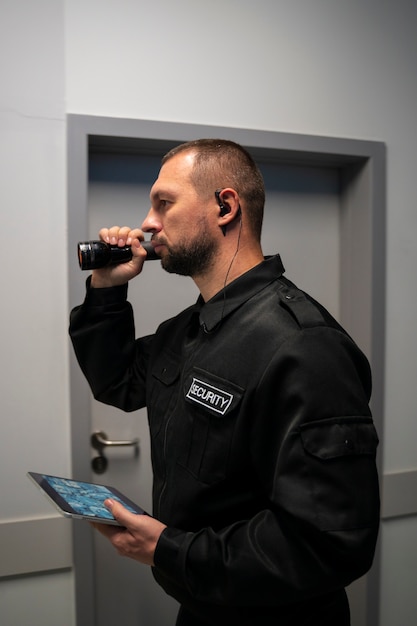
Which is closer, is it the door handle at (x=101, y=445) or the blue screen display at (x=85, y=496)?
the blue screen display at (x=85, y=496)

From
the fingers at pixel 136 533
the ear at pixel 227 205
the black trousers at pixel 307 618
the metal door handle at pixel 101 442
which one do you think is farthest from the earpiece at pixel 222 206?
the metal door handle at pixel 101 442

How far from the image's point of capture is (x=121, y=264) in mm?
1236

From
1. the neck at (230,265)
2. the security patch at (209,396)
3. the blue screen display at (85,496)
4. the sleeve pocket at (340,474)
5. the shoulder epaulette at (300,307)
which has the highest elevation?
the neck at (230,265)

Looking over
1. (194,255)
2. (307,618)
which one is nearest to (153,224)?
(194,255)

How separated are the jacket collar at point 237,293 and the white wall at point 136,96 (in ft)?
2.13

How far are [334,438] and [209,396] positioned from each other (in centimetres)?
25

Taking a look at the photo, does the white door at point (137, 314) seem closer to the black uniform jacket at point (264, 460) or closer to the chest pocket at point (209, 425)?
the black uniform jacket at point (264, 460)

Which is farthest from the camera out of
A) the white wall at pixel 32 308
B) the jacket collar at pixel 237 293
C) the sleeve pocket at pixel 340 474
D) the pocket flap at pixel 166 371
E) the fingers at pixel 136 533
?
the white wall at pixel 32 308

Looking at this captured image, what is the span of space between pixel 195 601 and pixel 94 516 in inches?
11.2

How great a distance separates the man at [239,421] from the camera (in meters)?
0.83

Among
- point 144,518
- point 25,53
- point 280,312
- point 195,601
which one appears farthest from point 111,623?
point 25,53

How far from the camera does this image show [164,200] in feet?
3.76

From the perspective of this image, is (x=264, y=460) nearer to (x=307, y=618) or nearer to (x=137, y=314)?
(x=307, y=618)

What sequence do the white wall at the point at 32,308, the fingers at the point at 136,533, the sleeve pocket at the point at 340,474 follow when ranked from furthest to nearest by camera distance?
the white wall at the point at 32,308
the fingers at the point at 136,533
the sleeve pocket at the point at 340,474
